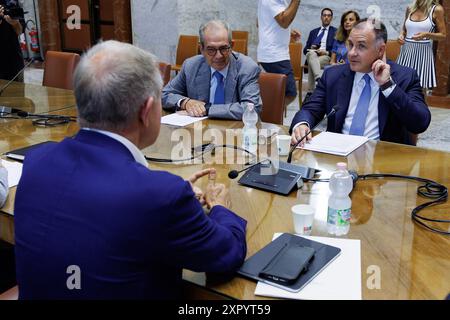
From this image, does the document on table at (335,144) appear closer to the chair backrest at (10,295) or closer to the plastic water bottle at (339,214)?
the plastic water bottle at (339,214)

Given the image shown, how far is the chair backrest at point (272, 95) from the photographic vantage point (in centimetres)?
281

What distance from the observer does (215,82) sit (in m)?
2.82

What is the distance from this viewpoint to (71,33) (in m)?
9.01

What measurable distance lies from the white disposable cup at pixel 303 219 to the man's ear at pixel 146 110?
519 mm

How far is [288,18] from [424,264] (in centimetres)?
299

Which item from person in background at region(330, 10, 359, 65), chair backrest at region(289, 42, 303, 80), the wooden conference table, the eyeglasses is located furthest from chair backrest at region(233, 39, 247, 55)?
the wooden conference table

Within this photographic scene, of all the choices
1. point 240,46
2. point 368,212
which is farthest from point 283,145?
point 240,46

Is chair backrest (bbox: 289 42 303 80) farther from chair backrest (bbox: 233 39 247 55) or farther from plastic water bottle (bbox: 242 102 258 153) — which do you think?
plastic water bottle (bbox: 242 102 258 153)

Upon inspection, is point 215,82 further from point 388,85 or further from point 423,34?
point 423,34

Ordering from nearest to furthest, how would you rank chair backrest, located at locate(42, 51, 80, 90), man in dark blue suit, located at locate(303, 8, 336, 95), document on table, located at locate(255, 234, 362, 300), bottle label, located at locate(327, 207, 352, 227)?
document on table, located at locate(255, 234, 362, 300)
bottle label, located at locate(327, 207, 352, 227)
chair backrest, located at locate(42, 51, 80, 90)
man in dark blue suit, located at locate(303, 8, 336, 95)

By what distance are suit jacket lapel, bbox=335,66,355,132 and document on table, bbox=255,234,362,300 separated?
1359 mm

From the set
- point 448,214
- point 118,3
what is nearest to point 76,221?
point 448,214

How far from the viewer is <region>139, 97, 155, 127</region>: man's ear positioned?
3.57 feet

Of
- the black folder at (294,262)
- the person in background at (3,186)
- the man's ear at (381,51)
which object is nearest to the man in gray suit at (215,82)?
the man's ear at (381,51)
